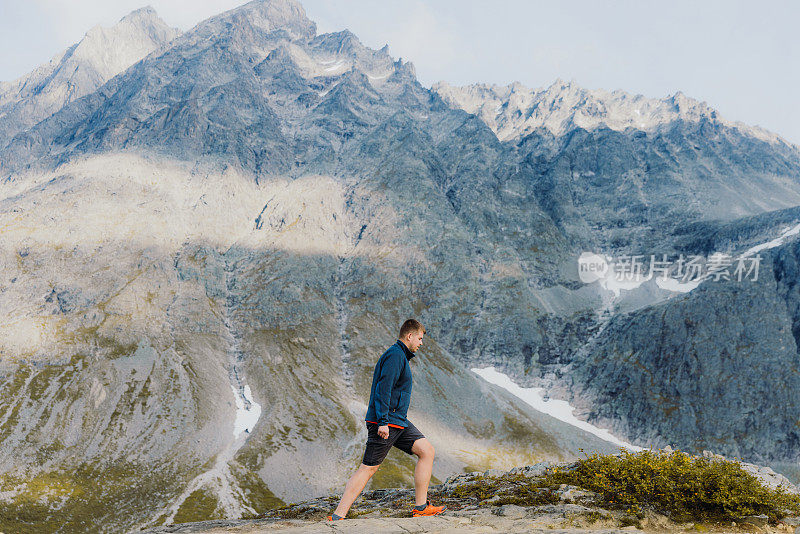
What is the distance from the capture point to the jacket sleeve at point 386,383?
1003cm

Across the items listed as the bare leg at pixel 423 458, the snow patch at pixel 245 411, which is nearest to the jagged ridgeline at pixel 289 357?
the snow patch at pixel 245 411

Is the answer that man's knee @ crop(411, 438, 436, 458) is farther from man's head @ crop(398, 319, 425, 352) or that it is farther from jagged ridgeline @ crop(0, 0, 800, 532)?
jagged ridgeline @ crop(0, 0, 800, 532)

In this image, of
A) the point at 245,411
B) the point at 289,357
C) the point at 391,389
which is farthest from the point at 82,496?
the point at 391,389

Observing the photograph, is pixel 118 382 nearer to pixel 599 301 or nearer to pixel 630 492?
pixel 630 492

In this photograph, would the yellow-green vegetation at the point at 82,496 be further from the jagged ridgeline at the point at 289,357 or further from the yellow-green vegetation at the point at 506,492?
the yellow-green vegetation at the point at 506,492

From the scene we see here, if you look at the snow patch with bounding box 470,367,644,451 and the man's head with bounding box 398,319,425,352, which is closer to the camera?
the man's head with bounding box 398,319,425,352

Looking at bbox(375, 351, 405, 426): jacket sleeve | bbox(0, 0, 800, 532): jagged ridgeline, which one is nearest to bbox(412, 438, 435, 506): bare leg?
bbox(375, 351, 405, 426): jacket sleeve

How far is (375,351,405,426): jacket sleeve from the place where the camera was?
10031 mm

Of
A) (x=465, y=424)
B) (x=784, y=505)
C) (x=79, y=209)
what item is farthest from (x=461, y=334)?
(x=784, y=505)

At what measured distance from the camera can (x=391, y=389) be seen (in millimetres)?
10070

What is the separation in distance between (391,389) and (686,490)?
311 inches

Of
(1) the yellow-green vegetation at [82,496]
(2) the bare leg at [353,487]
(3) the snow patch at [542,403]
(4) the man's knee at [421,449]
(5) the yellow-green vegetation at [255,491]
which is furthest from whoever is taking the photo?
(3) the snow patch at [542,403]

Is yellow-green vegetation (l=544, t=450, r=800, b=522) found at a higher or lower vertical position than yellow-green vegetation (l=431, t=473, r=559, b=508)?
higher

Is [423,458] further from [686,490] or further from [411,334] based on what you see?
[686,490]
